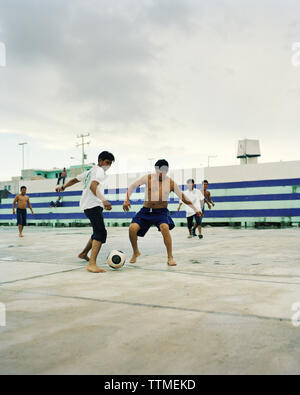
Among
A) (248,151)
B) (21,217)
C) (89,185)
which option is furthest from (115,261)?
(248,151)

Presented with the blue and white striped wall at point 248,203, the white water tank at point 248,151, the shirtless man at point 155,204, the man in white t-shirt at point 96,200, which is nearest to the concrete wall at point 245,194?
the blue and white striped wall at point 248,203

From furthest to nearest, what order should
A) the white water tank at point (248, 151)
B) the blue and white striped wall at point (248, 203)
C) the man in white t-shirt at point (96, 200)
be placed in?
the white water tank at point (248, 151)
the blue and white striped wall at point (248, 203)
the man in white t-shirt at point (96, 200)

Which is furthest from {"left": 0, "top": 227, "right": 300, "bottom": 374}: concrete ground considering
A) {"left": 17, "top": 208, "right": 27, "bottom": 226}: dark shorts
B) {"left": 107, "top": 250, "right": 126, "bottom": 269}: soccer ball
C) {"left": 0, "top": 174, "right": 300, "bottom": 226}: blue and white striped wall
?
{"left": 0, "top": 174, "right": 300, "bottom": 226}: blue and white striped wall

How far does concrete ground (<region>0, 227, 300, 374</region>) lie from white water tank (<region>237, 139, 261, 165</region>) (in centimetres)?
2103

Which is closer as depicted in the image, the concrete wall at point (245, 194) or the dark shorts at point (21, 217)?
the dark shorts at point (21, 217)

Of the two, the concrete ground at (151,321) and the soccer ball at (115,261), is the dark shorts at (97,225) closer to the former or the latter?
the soccer ball at (115,261)

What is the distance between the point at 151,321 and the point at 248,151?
23.9 m

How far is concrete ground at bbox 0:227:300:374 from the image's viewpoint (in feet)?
6.68

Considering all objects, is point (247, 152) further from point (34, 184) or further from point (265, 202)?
point (34, 184)

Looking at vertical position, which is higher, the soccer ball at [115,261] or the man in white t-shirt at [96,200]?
the man in white t-shirt at [96,200]

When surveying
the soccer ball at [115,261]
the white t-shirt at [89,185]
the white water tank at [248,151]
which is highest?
the white water tank at [248,151]

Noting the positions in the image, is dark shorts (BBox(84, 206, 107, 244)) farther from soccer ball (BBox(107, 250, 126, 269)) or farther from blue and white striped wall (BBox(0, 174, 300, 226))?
blue and white striped wall (BBox(0, 174, 300, 226))

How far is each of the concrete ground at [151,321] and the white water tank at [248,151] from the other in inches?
828

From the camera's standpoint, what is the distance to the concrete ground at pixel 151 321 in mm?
2037
